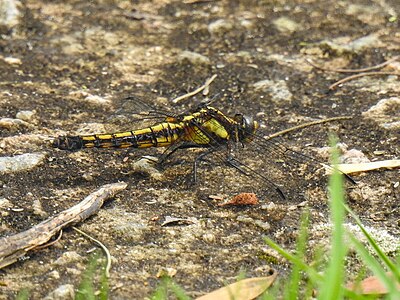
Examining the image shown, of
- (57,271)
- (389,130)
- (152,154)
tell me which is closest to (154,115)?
(152,154)

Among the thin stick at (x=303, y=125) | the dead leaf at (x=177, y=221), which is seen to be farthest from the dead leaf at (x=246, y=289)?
the thin stick at (x=303, y=125)

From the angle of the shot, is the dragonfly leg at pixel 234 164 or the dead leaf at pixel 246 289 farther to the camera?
the dragonfly leg at pixel 234 164

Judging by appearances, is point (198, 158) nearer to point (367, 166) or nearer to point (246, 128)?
point (246, 128)

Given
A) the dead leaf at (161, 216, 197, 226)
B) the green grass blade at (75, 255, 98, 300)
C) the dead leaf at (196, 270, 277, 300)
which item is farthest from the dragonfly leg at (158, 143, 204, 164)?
the dead leaf at (196, 270, 277, 300)

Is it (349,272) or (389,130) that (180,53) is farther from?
(349,272)

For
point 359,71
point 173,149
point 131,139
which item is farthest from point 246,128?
point 359,71

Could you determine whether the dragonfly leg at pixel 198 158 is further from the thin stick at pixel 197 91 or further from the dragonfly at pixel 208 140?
the thin stick at pixel 197 91
